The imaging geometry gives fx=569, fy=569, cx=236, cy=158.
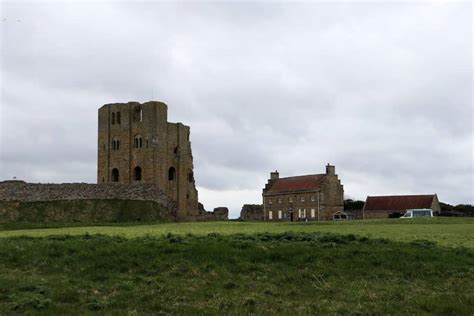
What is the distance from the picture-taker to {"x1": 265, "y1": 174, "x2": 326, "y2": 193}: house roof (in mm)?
85369

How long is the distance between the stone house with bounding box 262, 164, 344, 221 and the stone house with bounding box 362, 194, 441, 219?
14.3ft

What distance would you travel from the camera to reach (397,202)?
84750 millimetres

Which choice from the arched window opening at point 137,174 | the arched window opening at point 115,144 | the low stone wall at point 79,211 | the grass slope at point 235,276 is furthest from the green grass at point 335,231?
the arched window opening at point 115,144

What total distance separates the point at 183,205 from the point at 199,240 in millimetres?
60031

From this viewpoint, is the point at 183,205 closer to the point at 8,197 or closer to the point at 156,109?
the point at 156,109

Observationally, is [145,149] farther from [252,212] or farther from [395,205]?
[395,205]

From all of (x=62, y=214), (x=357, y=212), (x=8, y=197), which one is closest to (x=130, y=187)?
(x=62, y=214)

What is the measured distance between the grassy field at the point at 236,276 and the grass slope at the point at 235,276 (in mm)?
26

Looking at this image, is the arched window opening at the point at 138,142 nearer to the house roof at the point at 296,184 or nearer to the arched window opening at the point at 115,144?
the arched window opening at the point at 115,144

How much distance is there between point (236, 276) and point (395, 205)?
74191 millimetres

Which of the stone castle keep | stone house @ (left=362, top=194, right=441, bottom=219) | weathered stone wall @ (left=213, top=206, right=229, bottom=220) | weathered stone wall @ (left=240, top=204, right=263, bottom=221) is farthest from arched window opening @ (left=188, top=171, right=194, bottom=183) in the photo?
stone house @ (left=362, top=194, right=441, bottom=219)

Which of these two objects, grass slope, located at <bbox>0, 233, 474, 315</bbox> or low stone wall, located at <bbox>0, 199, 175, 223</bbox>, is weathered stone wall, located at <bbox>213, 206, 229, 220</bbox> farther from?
grass slope, located at <bbox>0, 233, 474, 315</bbox>

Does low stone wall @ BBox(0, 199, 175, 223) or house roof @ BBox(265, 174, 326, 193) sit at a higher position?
house roof @ BBox(265, 174, 326, 193)

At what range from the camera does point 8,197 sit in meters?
54.3
